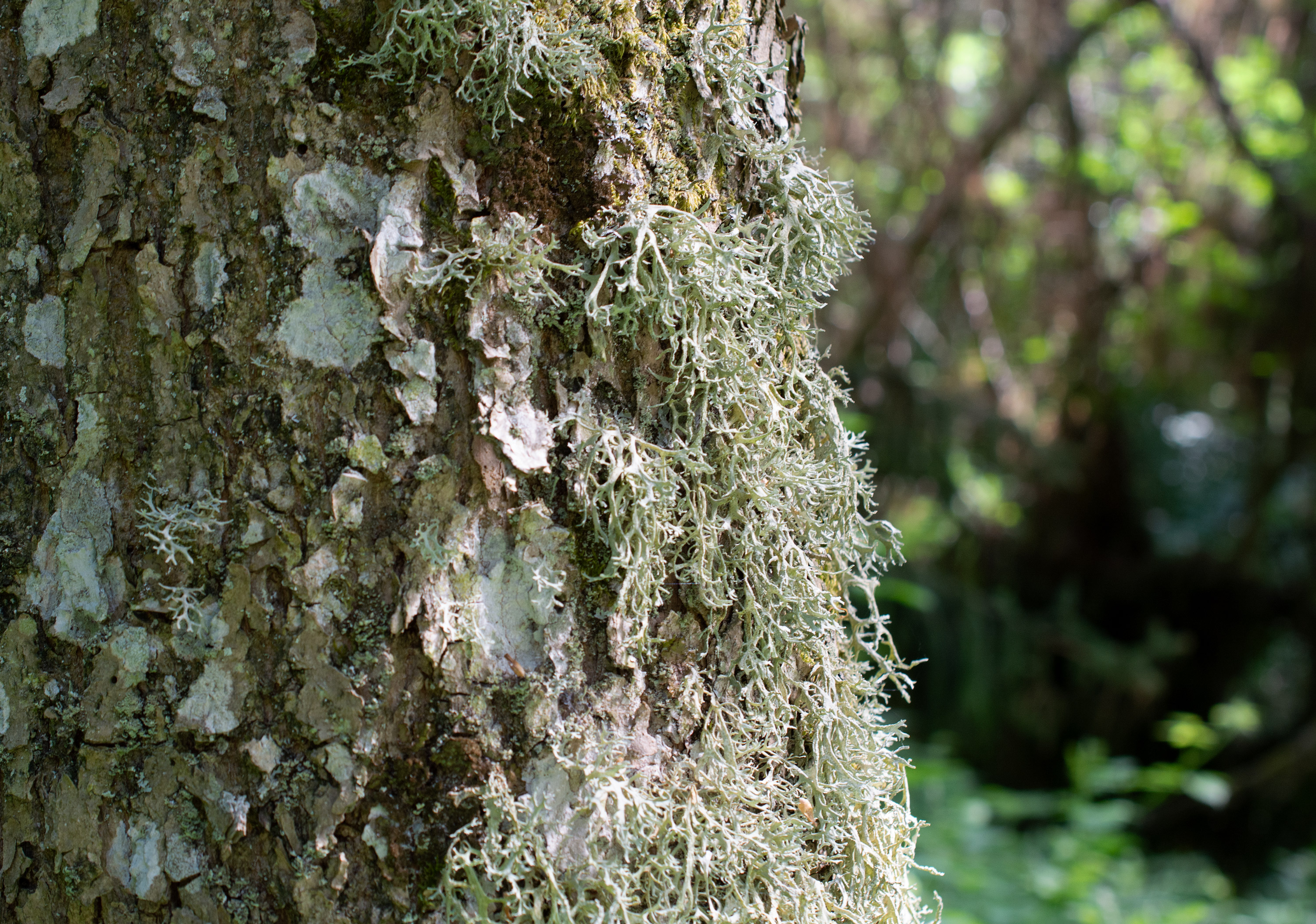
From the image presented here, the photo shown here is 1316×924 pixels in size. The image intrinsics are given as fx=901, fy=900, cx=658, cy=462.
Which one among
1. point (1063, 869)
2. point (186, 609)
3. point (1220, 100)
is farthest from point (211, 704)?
point (1220, 100)

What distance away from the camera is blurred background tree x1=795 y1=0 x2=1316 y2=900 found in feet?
12.9

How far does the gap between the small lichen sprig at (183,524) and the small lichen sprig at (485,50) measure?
346mm

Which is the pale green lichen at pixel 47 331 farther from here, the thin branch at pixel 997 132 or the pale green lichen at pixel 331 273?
the thin branch at pixel 997 132

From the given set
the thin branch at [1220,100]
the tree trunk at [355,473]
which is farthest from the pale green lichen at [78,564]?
the thin branch at [1220,100]

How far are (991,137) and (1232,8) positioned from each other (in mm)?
1608

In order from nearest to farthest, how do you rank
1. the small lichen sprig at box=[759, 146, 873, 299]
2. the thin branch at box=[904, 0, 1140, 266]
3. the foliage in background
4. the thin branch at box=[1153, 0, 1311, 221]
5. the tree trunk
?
the tree trunk, the small lichen sprig at box=[759, 146, 873, 299], the foliage in background, the thin branch at box=[1153, 0, 1311, 221], the thin branch at box=[904, 0, 1140, 266]

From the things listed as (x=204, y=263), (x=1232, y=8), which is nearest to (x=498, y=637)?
(x=204, y=263)

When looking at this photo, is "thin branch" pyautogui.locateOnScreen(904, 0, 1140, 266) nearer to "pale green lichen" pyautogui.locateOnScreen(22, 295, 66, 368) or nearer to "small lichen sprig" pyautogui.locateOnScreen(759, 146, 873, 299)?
"small lichen sprig" pyautogui.locateOnScreen(759, 146, 873, 299)

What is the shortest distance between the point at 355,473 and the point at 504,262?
191mm

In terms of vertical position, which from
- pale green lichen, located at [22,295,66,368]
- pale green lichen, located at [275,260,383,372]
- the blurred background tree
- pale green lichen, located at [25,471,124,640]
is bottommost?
pale green lichen, located at [25,471,124,640]

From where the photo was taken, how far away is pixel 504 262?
675 mm

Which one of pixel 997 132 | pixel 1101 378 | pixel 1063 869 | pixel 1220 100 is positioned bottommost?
pixel 1063 869

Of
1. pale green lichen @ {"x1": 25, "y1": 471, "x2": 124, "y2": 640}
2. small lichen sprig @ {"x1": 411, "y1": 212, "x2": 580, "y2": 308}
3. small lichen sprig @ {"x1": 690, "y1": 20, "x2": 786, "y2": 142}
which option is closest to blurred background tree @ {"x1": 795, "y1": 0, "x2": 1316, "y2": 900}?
small lichen sprig @ {"x1": 690, "y1": 20, "x2": 786, "y2": 142}

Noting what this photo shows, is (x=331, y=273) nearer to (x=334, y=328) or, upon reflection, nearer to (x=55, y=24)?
(x=334, y=328)
